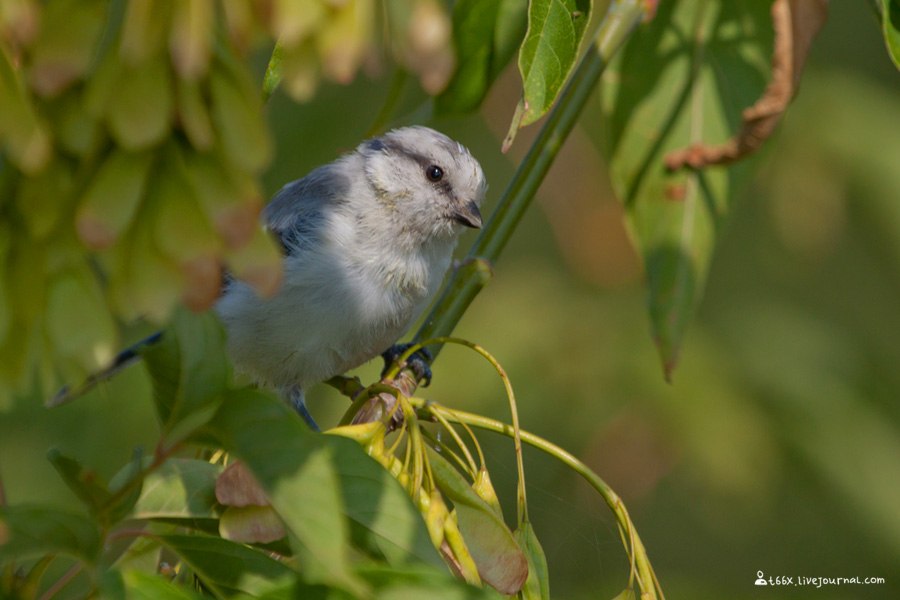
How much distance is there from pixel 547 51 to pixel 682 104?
1.98 ft

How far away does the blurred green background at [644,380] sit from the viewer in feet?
7.47

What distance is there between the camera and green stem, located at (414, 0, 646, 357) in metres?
1.40

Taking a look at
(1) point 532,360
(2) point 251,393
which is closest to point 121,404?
(1) point 532,360

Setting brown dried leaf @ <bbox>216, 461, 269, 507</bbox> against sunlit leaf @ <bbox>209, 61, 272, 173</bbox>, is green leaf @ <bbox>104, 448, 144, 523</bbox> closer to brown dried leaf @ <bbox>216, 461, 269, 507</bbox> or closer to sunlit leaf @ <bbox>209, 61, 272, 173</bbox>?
brown dried leaf @ <bbox>216, 461, 269, 507</bbox>

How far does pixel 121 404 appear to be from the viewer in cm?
219

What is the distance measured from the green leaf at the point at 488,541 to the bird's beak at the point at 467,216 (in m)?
1.37

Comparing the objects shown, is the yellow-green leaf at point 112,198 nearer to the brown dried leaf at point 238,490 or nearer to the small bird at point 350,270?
the brown dried leaf at point 238,490

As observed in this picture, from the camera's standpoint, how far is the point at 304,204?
2459 millimetres

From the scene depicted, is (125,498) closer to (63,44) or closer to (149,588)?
(149,588)

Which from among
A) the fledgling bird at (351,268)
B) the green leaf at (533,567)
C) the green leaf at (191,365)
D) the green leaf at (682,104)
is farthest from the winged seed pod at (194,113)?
the fledgling bird at (351,268)

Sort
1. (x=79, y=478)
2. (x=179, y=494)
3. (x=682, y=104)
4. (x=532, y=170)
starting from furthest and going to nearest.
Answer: (x=682, y=104), (x=532, y=170), (x=179, y=494), (x=79, y=478)

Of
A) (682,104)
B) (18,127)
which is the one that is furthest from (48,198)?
(682,104)

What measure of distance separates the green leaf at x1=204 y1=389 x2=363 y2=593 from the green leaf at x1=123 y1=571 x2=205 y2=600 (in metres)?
0.13

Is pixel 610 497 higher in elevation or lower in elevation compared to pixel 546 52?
lower
